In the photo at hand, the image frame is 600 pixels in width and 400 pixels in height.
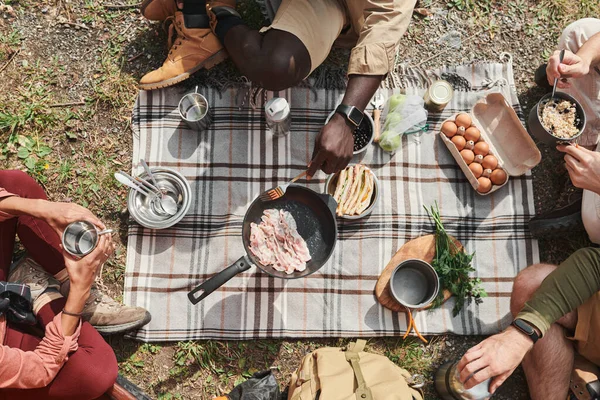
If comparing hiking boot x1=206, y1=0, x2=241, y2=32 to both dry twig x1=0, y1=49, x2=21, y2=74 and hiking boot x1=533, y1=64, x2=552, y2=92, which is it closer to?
dry twig x1=0, y1=49, x2=21, y2=74

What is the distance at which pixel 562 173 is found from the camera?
10.7ft

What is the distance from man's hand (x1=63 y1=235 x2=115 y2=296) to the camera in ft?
7.57

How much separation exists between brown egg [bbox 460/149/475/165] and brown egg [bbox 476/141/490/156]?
0.14ft

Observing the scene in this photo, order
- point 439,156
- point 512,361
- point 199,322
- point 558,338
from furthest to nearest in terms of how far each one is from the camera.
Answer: point 439,156 → point 199,322 → point 558,338 → point 512,361

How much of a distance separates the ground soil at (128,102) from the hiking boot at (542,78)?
0.05 meters

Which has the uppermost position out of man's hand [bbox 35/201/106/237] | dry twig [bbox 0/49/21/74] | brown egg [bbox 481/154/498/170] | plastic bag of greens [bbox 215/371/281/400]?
dry twig [bbox 0/49/21/74]

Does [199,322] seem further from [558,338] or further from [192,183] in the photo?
[558,338]

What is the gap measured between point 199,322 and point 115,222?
3.01ft

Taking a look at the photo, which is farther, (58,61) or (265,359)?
(58,61)

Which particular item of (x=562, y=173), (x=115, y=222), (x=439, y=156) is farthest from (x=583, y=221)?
(x=115, y=222)

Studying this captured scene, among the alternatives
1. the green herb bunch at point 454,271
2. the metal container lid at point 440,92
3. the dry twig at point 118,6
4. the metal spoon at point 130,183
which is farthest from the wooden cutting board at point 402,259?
the dry twig at point 118,6

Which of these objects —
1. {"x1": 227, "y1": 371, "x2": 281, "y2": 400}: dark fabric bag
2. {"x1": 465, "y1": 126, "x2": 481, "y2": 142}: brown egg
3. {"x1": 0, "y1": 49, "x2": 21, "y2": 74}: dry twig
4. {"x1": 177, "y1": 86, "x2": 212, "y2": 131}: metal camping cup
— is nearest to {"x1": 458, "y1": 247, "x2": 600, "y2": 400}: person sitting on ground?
{"x1": 465, "y1": 126, "x2": 481, "y2": 142}: brown egg

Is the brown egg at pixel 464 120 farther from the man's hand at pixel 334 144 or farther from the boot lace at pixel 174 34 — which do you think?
the boot lace at pixel 174 34

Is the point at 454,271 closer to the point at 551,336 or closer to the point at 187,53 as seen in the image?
the point at 551,336
